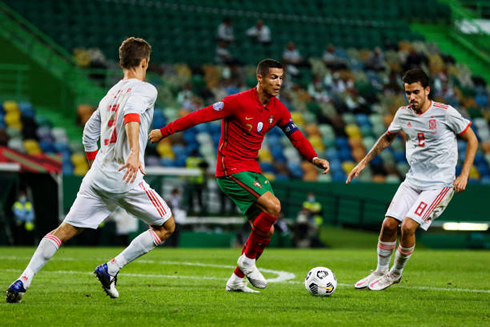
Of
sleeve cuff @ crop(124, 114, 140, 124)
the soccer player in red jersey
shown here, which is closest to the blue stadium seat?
the soccer player in red jersey

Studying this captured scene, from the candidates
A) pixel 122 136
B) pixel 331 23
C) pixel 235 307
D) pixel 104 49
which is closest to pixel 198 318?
pixel 235 307

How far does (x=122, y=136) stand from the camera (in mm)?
6574

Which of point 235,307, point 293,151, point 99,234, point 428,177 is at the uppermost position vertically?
point 428,177

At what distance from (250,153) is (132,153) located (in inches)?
79.8

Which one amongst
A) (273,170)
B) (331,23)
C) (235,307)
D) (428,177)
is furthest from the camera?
(331,23)

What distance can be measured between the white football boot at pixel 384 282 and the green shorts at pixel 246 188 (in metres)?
A: 1.42

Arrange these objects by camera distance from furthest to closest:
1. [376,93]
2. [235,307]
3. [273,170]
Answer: [376,93] → [273,170] → [235,307]

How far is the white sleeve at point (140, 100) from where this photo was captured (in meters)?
6.32

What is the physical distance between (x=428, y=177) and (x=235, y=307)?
2740mm

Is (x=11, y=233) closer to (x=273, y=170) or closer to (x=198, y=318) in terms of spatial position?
(x=273, y=170)

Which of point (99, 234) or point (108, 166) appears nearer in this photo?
point (108, 166)

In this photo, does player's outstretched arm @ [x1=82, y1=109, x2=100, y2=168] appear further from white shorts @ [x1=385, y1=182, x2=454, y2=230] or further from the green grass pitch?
white shorts @ [x1=385, y1=182, x2=454, y2=230]

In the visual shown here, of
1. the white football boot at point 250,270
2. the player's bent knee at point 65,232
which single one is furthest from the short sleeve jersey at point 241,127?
the player's bent knee at point 65,232

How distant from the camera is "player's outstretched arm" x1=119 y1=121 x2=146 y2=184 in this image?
20.1 ft
